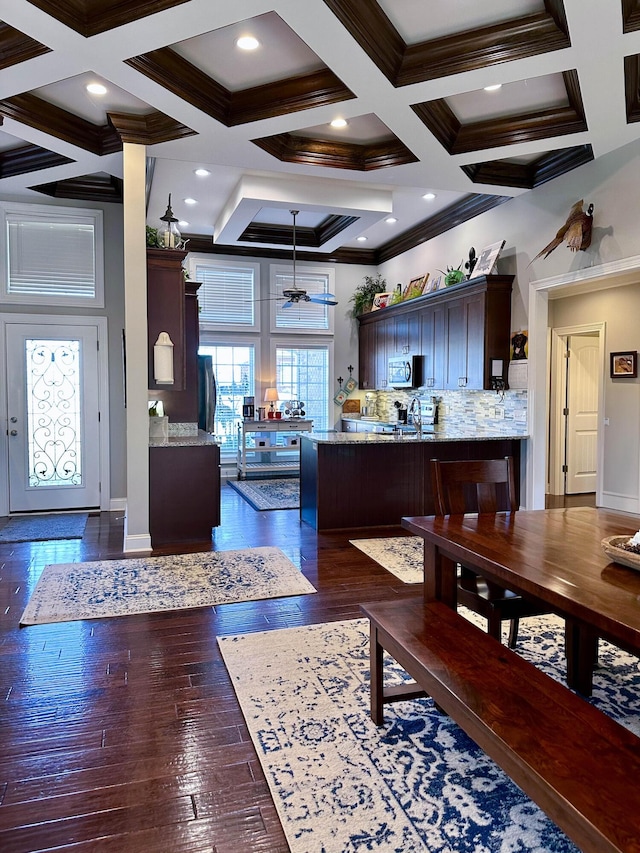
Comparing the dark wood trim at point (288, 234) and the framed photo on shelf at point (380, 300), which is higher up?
the dark wood trim at point (288, 234)

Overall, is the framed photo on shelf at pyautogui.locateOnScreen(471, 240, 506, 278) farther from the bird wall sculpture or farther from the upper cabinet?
the bird wall sculpture

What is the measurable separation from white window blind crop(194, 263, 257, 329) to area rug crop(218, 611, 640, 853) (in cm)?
659

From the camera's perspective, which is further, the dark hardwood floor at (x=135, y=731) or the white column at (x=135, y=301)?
the white column at (x=135, y=301)

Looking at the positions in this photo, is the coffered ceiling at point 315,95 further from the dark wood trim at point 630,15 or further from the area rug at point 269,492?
the area rug at point 269,492

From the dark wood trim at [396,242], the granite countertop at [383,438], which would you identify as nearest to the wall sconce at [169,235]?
the granite countertop at [383,438]

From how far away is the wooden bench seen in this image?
48.4 inches

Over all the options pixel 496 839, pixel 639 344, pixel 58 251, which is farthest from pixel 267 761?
pixel 639 344

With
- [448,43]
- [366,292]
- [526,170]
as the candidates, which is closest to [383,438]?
[526,170]

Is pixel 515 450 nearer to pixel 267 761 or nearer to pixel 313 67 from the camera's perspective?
pixel 313 67

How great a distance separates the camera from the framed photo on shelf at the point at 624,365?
661 cm

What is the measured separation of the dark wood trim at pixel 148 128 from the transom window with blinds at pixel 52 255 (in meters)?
1.97

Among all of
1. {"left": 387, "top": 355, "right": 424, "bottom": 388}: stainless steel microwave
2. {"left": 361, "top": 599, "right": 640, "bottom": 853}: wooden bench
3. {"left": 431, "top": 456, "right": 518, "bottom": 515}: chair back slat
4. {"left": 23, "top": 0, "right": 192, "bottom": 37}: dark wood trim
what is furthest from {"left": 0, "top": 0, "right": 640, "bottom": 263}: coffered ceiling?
{"left": 361, "top": 599, "right": 640, "bottom": 853}: wooden bench

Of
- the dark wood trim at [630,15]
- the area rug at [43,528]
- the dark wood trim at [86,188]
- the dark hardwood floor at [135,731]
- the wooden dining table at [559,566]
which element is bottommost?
the dark hardwood floor at [135,731]

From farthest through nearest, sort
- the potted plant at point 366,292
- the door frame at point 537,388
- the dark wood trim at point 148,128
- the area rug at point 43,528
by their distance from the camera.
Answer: the potted plant at point 366,292 < the door frame at point 537,388 < the area rug at point 43,528 < the dark wood trim at point 148,128
